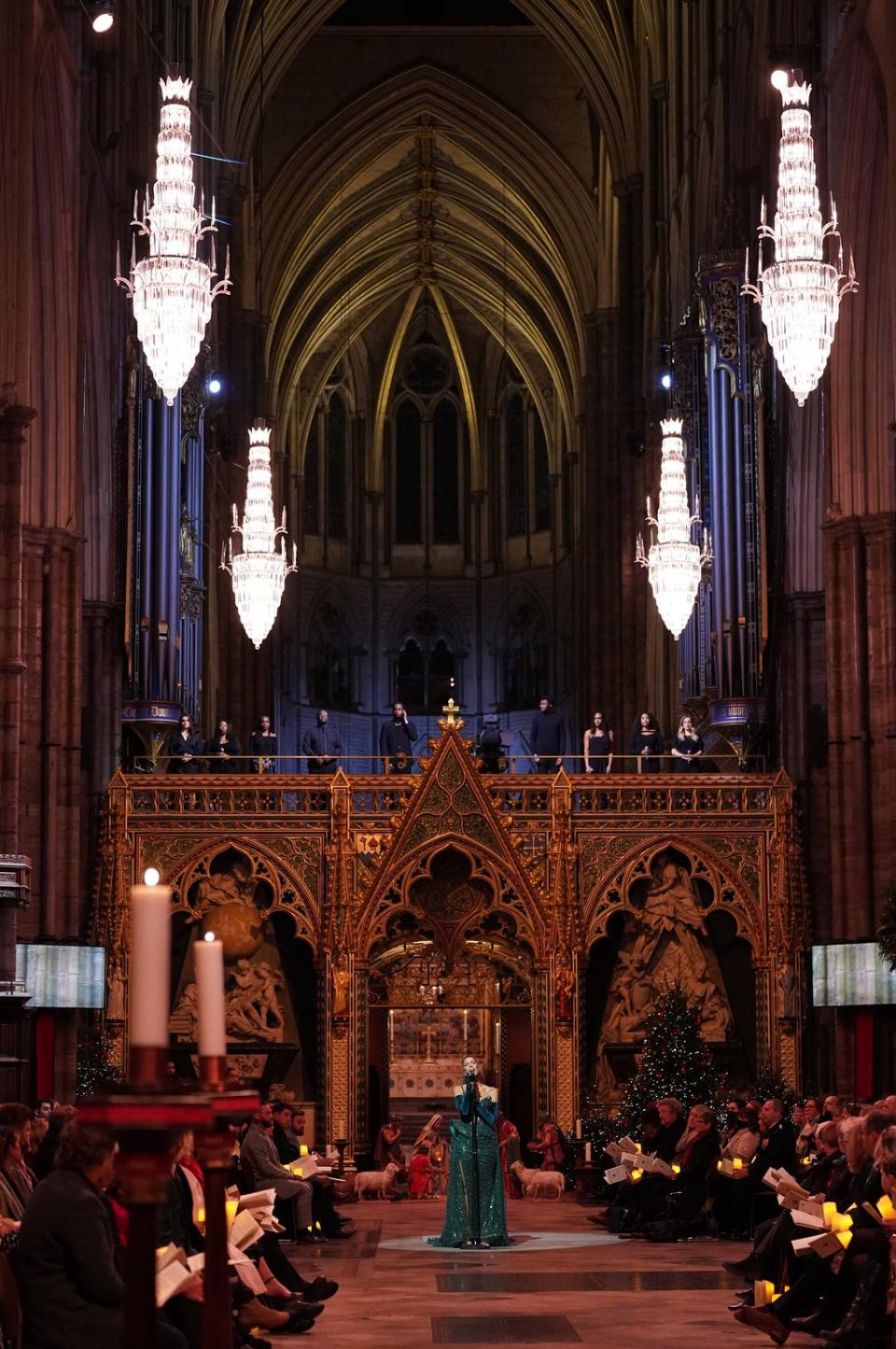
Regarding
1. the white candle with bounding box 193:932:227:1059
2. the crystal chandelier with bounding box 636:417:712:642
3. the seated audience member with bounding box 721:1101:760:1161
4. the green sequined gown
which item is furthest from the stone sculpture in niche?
the white candle with bounding box 193:932:227:1059

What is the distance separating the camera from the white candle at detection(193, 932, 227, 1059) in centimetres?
585

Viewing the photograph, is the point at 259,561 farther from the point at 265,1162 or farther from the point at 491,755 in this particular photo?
the point at 265,1162

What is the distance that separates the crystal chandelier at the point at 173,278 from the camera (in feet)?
60.8

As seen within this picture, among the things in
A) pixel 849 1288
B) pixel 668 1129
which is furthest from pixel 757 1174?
pixel 849 1288

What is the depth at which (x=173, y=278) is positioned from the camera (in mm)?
18594

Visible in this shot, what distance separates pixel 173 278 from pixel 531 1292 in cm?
944

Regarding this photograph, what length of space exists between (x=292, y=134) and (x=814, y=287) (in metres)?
30.9

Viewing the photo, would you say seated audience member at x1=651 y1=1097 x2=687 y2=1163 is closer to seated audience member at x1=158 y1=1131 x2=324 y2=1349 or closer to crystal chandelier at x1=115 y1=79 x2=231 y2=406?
seated audience member at x1=158 y1=1131 x2=324 y2=1349

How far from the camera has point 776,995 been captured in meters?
22.7

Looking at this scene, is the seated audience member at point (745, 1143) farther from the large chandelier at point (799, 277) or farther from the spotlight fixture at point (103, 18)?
the spotlight fixture at point (103, 18)

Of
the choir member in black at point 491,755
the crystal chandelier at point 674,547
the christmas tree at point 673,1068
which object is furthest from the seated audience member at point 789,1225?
the crystal chandelier at point 674,547

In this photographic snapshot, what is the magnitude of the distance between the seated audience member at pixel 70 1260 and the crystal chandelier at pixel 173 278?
480 inches

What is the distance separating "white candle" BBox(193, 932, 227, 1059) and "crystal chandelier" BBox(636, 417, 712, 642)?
20.4 meters

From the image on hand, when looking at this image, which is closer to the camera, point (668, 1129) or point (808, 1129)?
point (808, 1129)
